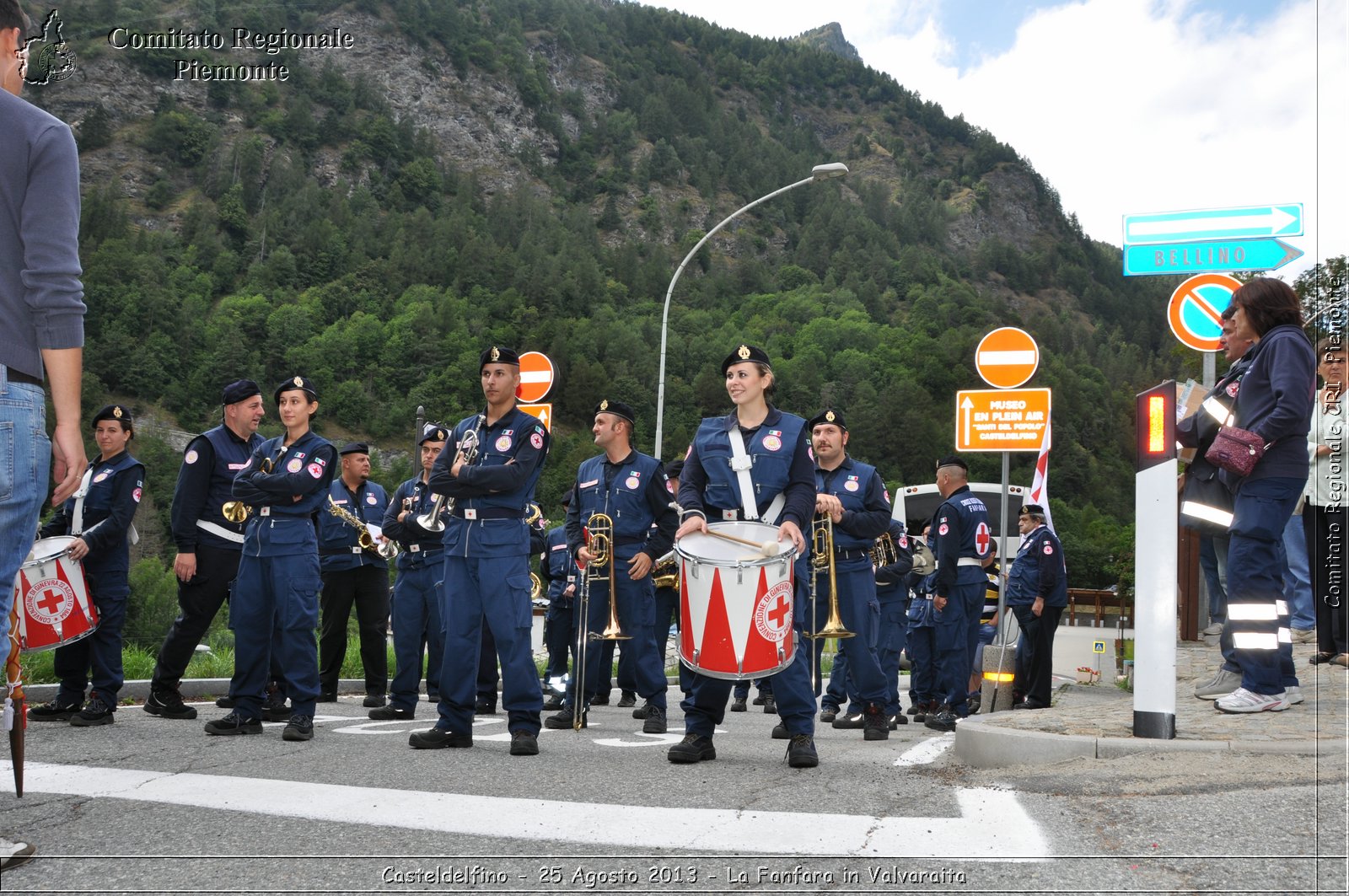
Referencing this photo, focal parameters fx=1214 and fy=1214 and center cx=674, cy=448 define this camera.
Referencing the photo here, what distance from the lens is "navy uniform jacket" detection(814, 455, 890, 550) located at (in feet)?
27.2

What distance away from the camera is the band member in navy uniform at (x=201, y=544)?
8.34 m

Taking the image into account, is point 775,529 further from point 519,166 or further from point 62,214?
point 519,166

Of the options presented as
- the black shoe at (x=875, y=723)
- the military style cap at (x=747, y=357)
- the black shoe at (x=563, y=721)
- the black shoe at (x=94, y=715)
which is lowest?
the black shoe at (x=563, y=721)

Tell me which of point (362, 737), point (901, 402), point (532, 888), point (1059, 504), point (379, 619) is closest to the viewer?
point (532, 888)

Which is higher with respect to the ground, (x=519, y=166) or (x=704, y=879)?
(x=519, y=166)

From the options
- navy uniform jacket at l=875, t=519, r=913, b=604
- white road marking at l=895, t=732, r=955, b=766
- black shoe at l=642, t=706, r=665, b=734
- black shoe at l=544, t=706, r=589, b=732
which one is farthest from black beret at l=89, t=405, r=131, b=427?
navy uniform jacket at l=875, t=519, r=913, b=604

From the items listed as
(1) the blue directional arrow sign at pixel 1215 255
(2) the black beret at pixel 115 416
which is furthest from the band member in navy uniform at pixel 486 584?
(1) the blue directional arrow sign at pixel 1215 255

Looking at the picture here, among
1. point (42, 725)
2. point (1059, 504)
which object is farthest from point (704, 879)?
point (1059, 504)

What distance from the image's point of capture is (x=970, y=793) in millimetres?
4891

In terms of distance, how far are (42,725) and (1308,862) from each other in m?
7.12

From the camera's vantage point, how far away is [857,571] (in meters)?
8.19

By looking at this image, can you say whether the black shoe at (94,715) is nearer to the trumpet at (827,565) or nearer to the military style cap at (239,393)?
the military style cap at (239,393)

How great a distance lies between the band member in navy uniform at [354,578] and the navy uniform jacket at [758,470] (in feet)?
15.9

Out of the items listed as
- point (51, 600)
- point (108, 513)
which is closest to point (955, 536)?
point (108, 513)
